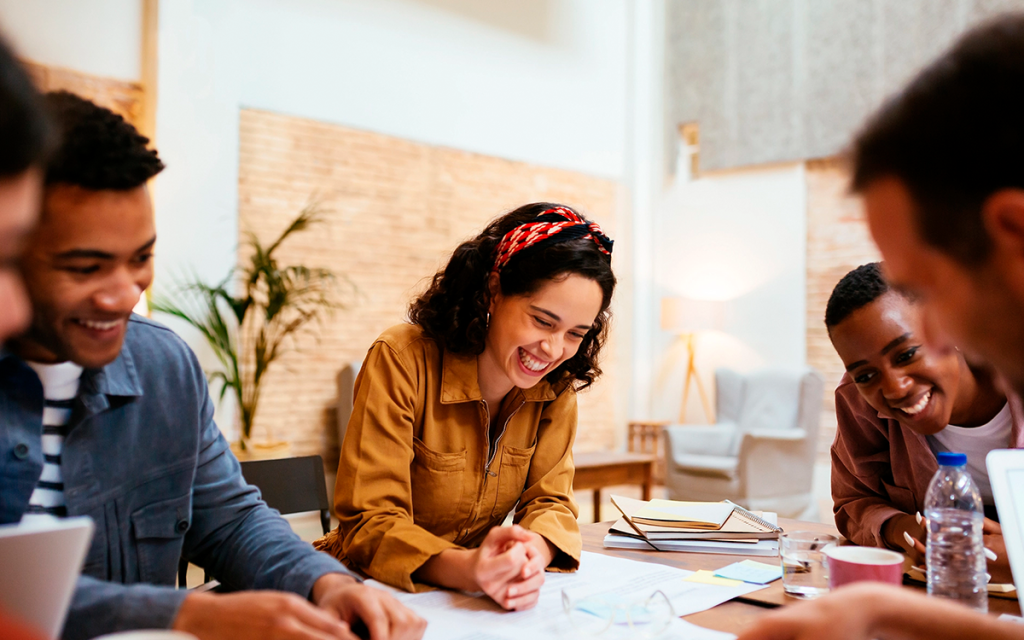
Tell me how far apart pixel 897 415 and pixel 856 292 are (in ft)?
0.82

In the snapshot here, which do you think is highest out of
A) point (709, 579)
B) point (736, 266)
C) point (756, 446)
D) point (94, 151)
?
point (736, 266)

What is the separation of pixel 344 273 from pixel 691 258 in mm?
3271

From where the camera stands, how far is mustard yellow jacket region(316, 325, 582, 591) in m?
1.54

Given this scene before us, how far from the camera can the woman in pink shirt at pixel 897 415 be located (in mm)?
1545

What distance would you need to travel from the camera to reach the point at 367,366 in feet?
5.63

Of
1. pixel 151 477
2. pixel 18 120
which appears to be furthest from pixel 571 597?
pixel 18 120

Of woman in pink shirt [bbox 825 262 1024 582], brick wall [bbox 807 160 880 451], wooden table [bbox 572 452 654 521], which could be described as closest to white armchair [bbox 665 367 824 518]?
wooden table [bbox 572 452 654 521]

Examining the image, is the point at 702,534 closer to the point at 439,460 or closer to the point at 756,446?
the point at 439,460

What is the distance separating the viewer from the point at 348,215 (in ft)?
18.6

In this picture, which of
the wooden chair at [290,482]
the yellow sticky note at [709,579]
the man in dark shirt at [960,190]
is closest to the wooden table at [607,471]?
the wooden chair at [290,482]

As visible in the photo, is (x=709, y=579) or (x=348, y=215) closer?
(x=709, y=579)

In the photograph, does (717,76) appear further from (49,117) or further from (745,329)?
(49,117)

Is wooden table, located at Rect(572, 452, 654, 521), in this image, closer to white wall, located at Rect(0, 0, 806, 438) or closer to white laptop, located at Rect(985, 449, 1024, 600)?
white wall, located at Rect(0, 0, 806, 438)

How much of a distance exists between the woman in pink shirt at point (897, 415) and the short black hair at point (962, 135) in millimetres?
904
